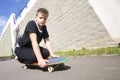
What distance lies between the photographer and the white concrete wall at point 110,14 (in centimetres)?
1104

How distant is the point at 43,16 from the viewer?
5.62 metres

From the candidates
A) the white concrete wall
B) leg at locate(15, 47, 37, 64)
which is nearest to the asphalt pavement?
leg at locate(15, 47, 37, 64)

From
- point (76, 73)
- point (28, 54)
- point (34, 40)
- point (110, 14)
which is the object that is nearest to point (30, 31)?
point (34, 40)

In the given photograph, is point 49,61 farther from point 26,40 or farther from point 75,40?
point 75,40

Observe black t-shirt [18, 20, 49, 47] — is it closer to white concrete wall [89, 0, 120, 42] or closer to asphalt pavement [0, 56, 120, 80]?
asphalt pavement [0, 56, 120, 80]

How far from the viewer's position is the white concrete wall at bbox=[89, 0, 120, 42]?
36.2 ft

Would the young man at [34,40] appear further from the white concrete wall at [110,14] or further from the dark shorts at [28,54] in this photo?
the white concrete wall at [110,14]

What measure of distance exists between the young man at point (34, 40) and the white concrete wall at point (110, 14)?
5.37 m

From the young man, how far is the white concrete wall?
17.6ft

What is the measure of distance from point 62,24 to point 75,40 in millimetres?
1938

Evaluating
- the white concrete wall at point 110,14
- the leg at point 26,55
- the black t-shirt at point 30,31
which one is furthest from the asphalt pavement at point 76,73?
the white concrete wall at point 110,14

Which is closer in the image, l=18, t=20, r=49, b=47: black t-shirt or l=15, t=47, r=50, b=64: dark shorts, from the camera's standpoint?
l=18, t=20, r=49, b=47: black t-shirt

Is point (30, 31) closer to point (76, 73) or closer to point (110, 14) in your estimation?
point (76, 73)

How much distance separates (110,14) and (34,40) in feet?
22.2
